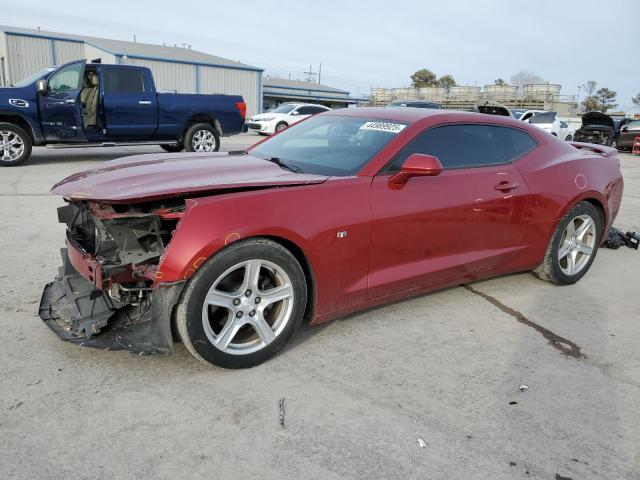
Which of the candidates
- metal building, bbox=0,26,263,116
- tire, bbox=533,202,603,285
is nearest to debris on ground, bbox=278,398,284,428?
tire, bbox=533,202,603,285

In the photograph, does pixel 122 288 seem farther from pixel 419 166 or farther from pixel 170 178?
pixel 419 166

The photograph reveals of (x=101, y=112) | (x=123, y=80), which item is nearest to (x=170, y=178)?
(x=101, y=112)

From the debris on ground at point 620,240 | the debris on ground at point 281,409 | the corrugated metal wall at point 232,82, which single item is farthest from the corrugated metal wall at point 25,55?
the debris on ground at point 281,409

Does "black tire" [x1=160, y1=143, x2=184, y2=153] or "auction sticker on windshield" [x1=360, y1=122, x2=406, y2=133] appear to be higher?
"auction sticker on windshield" [x1=360, y1=122, x2=406, y2=133]

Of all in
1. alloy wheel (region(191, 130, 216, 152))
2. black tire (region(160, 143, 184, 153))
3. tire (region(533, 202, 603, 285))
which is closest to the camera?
tire (region(533, 202, 603, 285))

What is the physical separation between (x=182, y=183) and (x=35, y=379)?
131cm

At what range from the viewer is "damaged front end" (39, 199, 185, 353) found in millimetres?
2795

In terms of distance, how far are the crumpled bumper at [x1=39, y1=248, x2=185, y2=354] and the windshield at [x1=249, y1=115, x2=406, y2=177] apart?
4.41 ft

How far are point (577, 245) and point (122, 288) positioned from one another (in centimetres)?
394

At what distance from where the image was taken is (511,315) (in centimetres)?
403

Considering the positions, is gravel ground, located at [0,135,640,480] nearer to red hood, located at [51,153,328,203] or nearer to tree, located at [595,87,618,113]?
red hood, located at [51,153,328,203]

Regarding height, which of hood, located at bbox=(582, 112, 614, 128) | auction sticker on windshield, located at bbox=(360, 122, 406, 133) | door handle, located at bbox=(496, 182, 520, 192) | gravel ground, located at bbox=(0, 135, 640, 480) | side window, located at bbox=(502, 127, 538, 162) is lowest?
gravel ground, located at bbox=(0, 135, 640, 480)

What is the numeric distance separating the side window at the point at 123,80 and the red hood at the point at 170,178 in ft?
26.1

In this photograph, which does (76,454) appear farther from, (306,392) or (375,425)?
(375,425)
